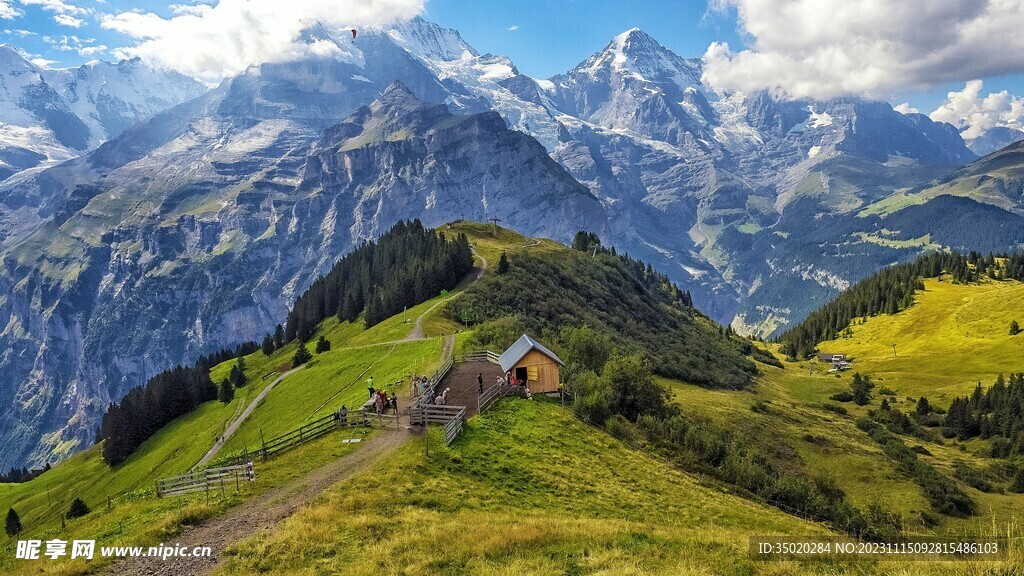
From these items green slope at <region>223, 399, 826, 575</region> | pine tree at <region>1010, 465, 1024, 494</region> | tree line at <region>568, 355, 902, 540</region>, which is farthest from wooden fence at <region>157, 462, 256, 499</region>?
pine tree at <region>1010, 465, 1024, 494</region>

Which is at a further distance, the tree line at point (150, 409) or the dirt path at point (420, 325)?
the tree line at point (150, 409)

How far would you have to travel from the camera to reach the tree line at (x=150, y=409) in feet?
301

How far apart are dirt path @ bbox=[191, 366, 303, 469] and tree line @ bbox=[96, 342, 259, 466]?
23.3 m

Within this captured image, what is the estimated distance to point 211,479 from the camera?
29.7m

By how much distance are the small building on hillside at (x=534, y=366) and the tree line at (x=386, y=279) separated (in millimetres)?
66556

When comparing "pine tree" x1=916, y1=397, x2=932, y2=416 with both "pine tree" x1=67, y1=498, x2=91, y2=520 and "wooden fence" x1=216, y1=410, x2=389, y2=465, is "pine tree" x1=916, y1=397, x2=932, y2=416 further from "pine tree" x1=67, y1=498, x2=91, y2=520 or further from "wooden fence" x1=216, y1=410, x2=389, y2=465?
"pine tree" x1=67, y1=498, x2=91, y2=520

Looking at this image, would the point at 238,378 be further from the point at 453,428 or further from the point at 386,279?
the point at 453,428

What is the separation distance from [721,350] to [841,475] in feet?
287

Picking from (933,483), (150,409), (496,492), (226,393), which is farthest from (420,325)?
(933,483)

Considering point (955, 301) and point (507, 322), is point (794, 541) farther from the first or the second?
point (955, 301)

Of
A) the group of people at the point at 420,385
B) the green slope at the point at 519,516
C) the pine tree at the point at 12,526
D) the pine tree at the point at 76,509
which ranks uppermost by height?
the group of people at the point at 420,385

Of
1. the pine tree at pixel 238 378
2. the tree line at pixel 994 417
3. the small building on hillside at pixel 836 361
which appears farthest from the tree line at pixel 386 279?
the small building on hillside at pixel 836 361

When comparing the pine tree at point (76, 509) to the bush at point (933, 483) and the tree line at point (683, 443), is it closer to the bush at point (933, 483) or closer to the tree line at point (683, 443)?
the tree line at point (683, 443)

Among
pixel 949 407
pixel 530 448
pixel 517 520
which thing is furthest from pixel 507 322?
pixel 949 407
